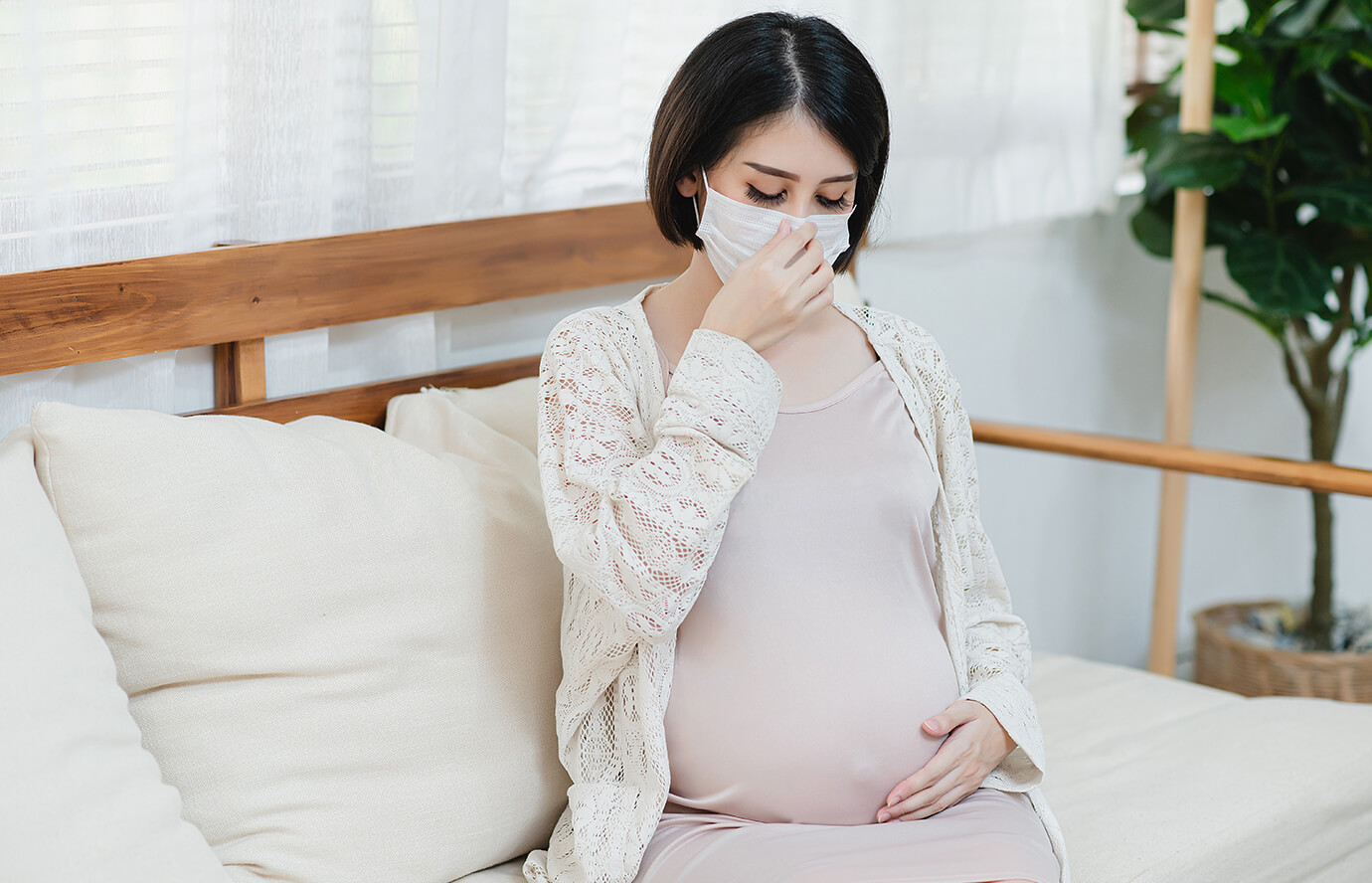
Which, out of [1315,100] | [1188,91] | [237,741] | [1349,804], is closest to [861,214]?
[237,741]

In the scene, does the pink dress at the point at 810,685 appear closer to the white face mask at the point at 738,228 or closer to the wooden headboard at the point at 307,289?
the white face mask at the point at 738,228

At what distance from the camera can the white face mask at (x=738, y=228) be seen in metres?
1.22

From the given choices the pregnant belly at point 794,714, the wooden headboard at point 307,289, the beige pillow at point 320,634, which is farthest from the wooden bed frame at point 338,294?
the pregnant belly at point 794,714

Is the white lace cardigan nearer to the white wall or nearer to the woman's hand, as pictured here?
the woman's hand

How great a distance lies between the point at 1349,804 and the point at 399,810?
108 cm

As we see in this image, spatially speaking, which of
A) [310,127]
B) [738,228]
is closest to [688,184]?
[738,228]

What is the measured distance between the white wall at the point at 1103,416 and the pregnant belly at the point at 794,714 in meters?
1.32

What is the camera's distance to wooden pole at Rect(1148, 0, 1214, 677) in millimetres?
2354

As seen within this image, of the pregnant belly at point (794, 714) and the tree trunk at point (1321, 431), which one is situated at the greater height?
the pregnant belly at point (794, 714)

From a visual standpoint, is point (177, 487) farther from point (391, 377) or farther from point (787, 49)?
point (787, 49)

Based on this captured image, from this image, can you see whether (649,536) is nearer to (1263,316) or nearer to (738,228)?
(738,228)

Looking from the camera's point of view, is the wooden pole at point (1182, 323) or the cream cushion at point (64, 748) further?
the wooden pole at point (1182, 323)

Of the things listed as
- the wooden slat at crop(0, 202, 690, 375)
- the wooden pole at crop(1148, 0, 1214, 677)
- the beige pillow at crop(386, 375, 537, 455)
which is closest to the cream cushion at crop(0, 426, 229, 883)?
the wooden slat at crop(0, 202, 690, 375)

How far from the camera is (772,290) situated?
1.18m
